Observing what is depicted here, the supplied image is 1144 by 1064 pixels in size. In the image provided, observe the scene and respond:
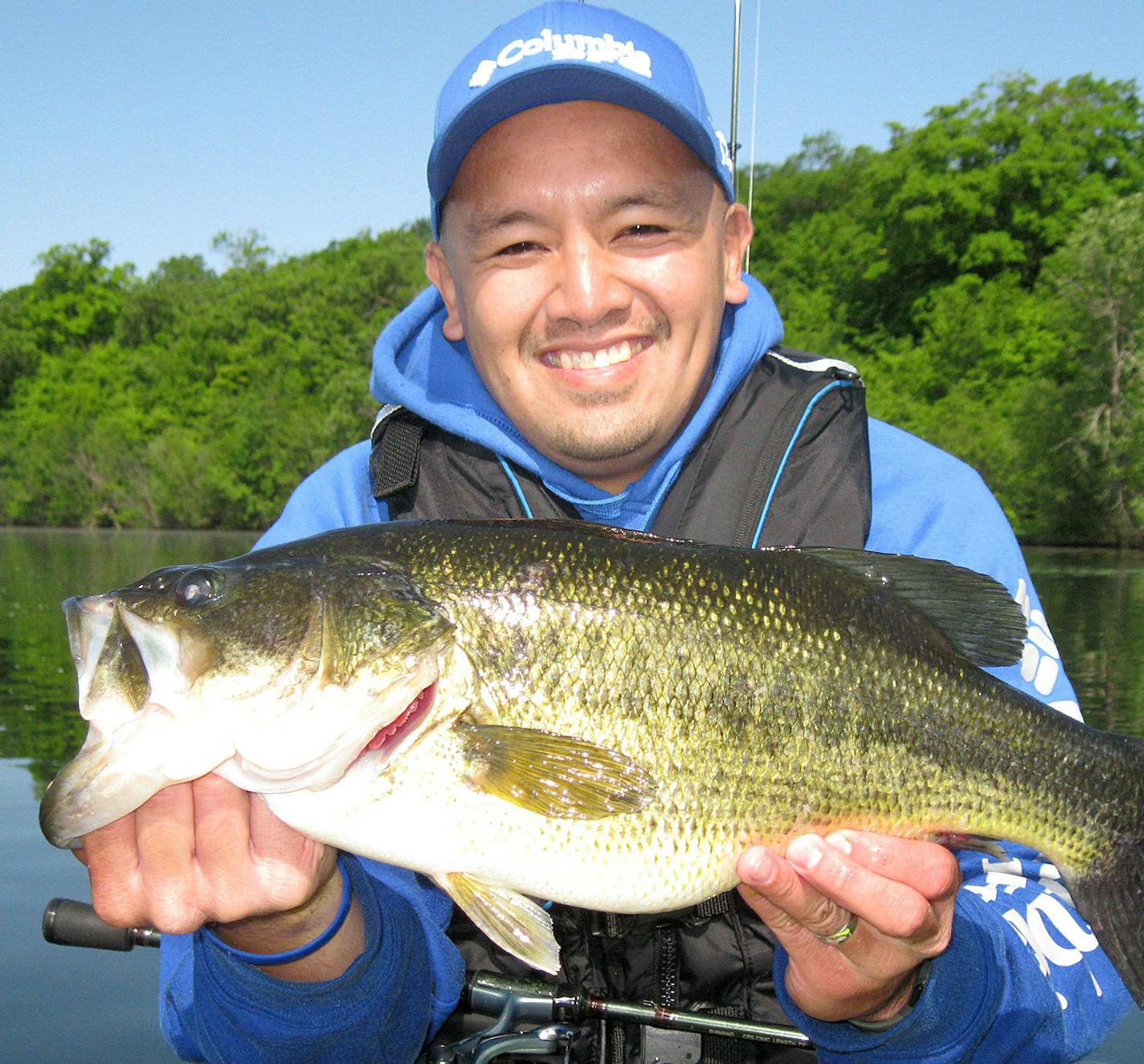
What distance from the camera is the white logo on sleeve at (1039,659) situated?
270 cm

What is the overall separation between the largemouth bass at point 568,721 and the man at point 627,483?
186 mm

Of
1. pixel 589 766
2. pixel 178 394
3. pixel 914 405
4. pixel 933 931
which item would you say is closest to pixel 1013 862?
pixel 933 931

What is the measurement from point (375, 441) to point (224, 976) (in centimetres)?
148

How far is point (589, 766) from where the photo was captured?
1961mm

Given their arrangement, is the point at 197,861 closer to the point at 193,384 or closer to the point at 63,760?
the point at 63,760

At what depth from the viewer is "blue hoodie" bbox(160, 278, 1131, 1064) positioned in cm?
227

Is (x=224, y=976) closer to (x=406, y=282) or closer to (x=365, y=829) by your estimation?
(x=365, y=829)

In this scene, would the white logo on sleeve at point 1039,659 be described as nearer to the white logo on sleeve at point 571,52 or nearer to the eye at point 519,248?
the eye at point 519,248

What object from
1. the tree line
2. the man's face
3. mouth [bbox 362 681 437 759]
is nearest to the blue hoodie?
the man's face

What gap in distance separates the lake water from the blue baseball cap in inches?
137

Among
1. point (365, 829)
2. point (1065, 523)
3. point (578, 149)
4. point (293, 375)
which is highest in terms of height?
point (293, 375)

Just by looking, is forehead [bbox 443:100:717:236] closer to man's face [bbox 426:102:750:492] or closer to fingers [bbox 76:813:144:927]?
man's face [bbox 426:102:750:492]

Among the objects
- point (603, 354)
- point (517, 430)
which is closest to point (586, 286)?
point (603, 354)

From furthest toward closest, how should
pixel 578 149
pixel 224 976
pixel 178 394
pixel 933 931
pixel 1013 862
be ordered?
1. pixel 178 394
2. pixel 578 149
3. pixel 1013 862
4. pixel 224 976
5. pixel 933 931
